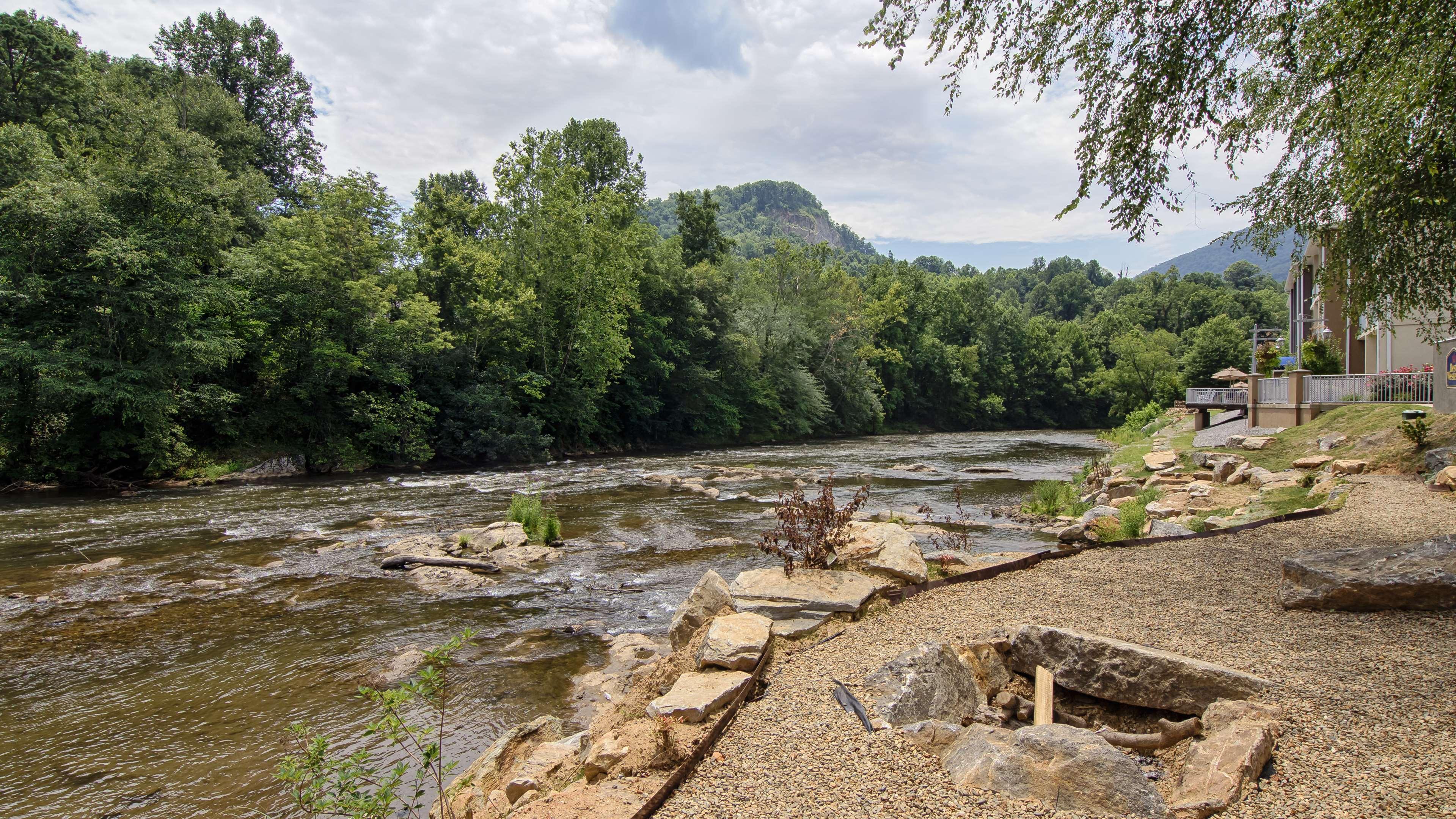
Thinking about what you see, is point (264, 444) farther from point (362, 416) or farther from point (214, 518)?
point (214, 518)

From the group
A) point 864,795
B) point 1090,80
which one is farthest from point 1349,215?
point 864,795

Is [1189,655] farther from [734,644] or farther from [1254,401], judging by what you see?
[1254,401]

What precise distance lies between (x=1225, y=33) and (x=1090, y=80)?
4.27 ft

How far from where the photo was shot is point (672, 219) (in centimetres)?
14600

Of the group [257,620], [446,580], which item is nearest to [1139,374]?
[446,580]

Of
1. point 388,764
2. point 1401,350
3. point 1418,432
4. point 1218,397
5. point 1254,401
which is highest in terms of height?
point 1401,350

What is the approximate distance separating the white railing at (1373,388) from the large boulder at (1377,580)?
1490 cm

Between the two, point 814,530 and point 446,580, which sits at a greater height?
point 814,530

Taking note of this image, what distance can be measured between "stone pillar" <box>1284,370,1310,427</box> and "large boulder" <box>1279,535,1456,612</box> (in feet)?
52.9

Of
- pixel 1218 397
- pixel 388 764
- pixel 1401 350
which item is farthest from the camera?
pixel 1218 397

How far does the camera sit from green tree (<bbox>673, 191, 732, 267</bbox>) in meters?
48.4

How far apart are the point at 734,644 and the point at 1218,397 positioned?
2961 cm

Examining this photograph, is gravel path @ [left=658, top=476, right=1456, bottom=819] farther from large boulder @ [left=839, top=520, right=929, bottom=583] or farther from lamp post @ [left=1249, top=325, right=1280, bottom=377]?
lamp post @ [left=1249, top=325, right=1280, bottom=377]

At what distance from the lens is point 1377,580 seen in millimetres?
5254
